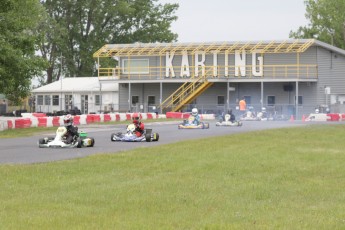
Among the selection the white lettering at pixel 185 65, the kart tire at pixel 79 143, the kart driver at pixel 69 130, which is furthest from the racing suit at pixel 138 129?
the white lettering at pixel 185 65

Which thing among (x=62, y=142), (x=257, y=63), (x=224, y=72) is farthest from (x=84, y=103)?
(x=62, y=142)

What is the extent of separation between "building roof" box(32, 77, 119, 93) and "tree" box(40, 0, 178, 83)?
17.8 ft

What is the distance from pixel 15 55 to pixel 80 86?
36.3 meters

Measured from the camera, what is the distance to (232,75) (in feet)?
195

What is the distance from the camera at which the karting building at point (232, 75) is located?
5807cm

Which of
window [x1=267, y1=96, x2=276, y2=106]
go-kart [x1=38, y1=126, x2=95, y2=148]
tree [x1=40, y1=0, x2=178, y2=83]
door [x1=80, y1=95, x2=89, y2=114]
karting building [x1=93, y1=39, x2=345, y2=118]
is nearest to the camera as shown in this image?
go-kart [x1=38, y1=126, x2=95, y2=148]

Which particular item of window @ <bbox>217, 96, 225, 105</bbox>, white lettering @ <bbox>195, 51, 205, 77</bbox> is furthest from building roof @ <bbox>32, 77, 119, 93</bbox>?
window @ <bbox>217, 96, 225, 105</bbox>

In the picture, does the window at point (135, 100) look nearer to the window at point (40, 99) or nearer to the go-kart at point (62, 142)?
the window at point (40, 99)

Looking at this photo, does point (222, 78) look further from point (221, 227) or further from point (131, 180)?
point (221, 227)

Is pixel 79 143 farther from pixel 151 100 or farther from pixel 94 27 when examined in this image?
pixel 94 27

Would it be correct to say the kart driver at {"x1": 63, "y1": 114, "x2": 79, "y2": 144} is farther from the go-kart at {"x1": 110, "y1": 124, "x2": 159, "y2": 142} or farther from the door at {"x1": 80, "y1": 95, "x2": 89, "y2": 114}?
the door at {"x1": 80, "y1": 95, "x2": 89, "y2": 114}

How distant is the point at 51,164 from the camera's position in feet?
53.6

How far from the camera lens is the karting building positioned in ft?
191

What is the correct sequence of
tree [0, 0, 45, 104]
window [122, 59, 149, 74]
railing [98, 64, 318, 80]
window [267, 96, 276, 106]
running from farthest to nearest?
window [122, 59, 149, 74], window [267, 96, 276, 106], railing [98, 64, 318, 80], tree [0, 0, 45, 104]
